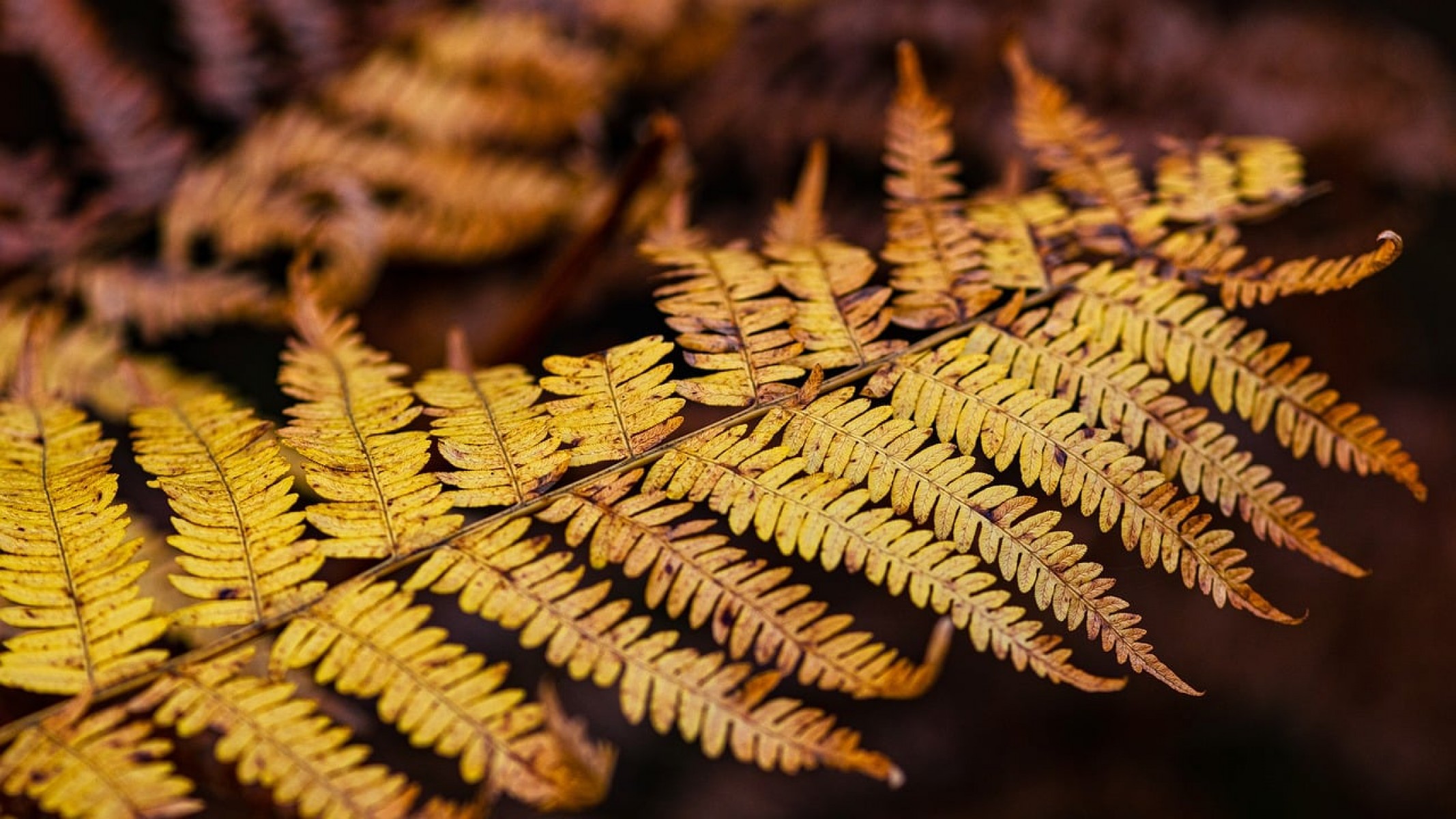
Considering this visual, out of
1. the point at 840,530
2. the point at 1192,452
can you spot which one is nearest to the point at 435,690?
Answer: the point at 840,530

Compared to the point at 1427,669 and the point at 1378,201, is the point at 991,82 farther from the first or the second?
the point at 1427,669

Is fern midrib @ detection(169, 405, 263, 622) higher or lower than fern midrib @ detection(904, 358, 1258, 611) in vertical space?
higher

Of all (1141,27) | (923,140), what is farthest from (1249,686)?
(923,140)

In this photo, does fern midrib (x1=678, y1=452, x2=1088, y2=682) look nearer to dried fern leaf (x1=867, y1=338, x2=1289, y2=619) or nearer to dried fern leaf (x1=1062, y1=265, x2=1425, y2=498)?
dried fern leaf (x1=867, y1=338, x2=1289, y2=619)

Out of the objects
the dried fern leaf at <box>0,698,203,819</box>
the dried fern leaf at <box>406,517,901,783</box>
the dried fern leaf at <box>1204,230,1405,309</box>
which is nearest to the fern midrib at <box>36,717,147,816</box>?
the dried fern leaf at <box>0,698,203,819</box>

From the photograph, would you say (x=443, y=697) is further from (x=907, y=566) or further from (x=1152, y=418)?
(x=1152, y=418)

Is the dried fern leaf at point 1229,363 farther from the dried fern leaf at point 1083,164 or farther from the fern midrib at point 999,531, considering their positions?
the fern midrib at point 999,531

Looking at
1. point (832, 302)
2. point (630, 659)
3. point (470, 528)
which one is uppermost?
point (832, 302)
